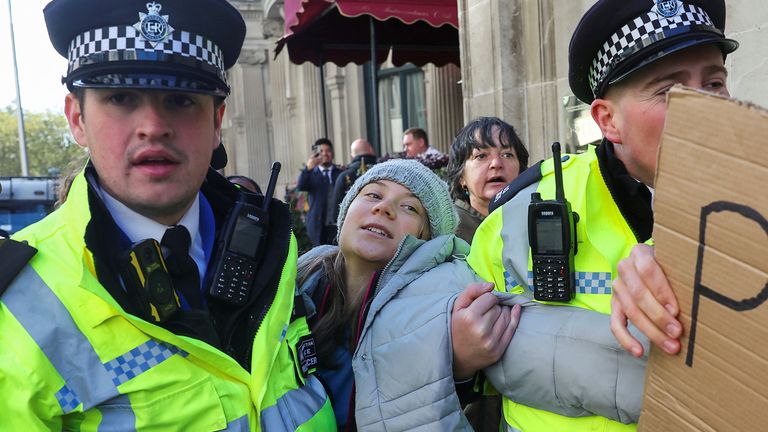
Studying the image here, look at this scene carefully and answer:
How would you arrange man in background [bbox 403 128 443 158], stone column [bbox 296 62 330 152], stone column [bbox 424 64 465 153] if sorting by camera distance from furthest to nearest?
stone column [bbox 296 62 330 152]
stone column [bbox 424 64 465 153]
man in background [bbox 403 128 443 158]

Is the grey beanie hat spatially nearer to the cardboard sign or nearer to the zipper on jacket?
the zipper on jacket

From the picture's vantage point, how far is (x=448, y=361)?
155 centimetres

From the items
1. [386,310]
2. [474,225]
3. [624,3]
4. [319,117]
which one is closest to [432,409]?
[386,310]

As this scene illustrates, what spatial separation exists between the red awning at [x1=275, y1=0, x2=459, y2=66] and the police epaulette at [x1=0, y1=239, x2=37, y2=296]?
21.4ft

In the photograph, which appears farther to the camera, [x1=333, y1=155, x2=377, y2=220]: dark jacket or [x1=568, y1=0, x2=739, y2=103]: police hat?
[x1=333, y1=155, x2=377, y2=220]: dark jacket

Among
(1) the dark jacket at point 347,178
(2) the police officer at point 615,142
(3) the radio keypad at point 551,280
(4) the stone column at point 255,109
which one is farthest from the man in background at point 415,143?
(4) the stone column at point 255,109

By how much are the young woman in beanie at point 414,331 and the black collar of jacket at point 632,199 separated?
0.88 feet

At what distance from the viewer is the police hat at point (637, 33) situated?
4.83 ft

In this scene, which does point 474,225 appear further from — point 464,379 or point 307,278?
point 464,379

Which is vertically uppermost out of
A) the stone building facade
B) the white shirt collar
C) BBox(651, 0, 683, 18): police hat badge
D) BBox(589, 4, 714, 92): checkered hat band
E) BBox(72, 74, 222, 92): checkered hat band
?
the stone building facade

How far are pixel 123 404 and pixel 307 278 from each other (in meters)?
0.91

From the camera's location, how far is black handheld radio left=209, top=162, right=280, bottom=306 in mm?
1650

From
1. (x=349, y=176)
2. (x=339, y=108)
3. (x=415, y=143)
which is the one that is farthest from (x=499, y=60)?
(x=339, y=108)

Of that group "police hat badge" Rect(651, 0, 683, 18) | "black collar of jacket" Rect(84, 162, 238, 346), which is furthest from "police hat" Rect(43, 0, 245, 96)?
"police hat badge" Rect(651, 0, 683, 18)
